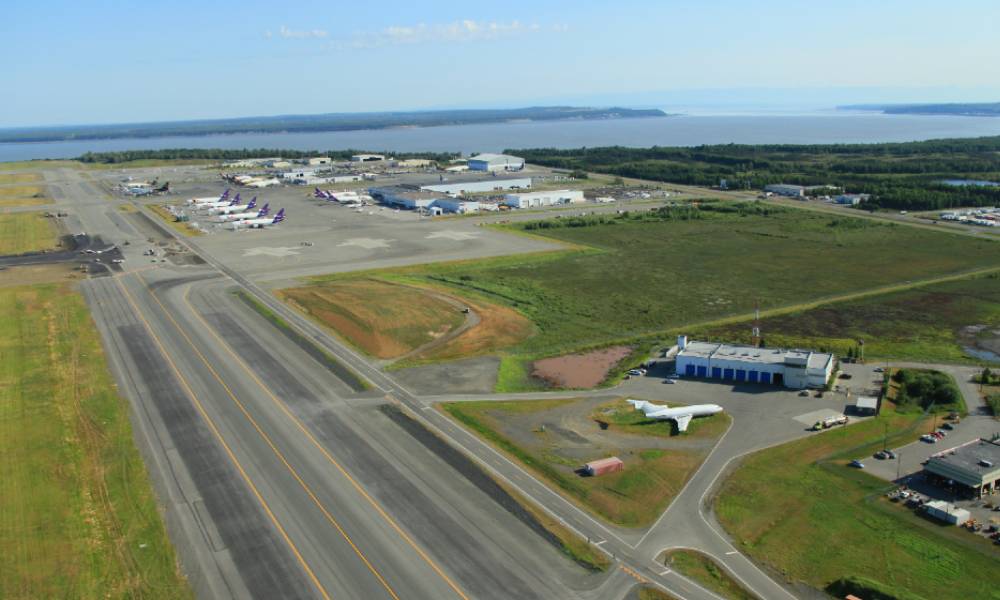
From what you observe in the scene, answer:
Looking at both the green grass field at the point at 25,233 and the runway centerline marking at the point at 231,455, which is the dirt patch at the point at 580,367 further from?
the green grass field at the point at 25,233

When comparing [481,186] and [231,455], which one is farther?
[481,186]

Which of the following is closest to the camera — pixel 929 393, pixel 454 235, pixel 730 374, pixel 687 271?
pixel 929 393

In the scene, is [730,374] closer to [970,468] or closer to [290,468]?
[970,468]

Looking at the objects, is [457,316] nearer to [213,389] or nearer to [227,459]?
[213,389]

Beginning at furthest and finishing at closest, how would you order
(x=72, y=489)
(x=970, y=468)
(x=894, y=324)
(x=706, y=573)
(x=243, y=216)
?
(x=243, y=216), (x=894, y=324), (x=72, y=489), (x=970, y=468), (x=706, y=573)

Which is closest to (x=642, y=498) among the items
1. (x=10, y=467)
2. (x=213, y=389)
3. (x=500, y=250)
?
(x=213, y=389)

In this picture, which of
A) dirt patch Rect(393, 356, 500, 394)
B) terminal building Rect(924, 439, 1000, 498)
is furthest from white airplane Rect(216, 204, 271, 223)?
terminal building Rect(924, 439, 1000, 498)

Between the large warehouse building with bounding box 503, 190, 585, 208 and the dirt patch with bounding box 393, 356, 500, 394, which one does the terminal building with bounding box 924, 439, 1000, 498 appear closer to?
the dirt patch with bounding box 393, 356, 500, 394

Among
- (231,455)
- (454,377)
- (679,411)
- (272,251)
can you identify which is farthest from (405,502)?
(272,251)
